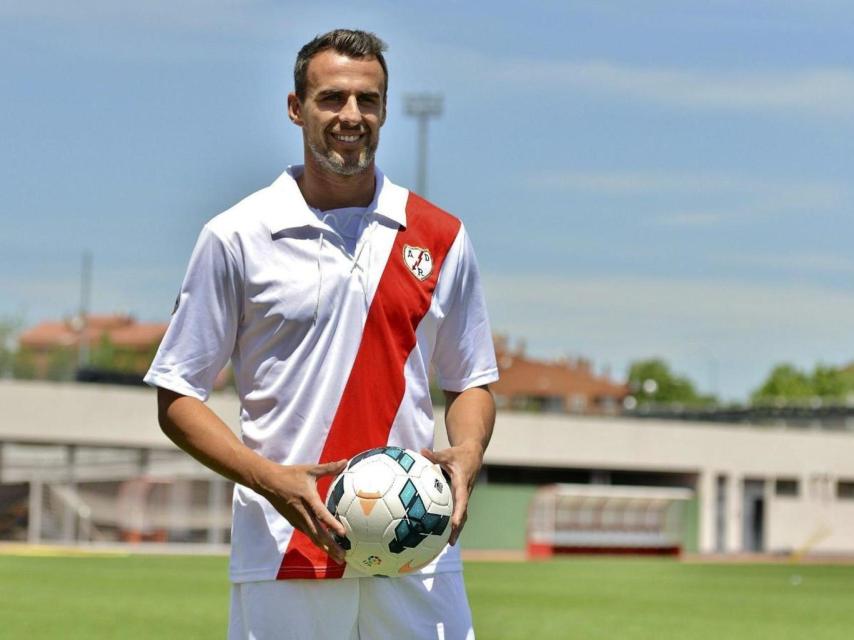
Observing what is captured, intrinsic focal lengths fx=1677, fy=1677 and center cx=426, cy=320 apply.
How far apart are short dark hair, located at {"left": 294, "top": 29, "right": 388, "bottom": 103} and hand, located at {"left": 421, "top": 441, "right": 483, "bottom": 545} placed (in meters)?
0.92

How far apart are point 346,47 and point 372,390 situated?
877 millimetres

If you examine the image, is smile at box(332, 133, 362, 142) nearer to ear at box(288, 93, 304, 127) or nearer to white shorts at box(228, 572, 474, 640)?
ear at box(288, 93, 304, 127)

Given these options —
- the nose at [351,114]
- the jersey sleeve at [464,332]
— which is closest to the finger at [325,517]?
the jersey sleeve at [464,332]

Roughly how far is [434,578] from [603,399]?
148132 millimetres

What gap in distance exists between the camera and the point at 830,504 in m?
64.1

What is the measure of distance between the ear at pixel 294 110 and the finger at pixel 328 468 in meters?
0.92

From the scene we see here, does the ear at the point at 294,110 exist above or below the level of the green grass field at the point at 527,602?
above

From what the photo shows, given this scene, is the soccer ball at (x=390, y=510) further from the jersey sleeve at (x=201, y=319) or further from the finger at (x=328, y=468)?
the jersey sleeve at (x=201, y=319)

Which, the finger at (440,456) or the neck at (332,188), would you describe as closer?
the finger at (440,456)

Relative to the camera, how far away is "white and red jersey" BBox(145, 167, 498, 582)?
14.0 ft

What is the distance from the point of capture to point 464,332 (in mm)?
4594

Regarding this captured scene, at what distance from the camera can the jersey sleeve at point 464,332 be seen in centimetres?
457

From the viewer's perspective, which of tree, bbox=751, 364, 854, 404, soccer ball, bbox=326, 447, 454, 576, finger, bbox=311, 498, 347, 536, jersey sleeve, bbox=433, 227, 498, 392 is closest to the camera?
finger, bbox=311, 498, 347, 536

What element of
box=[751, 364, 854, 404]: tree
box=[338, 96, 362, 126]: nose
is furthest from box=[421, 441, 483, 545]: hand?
box=[751, 364, 854, 404]: tree
